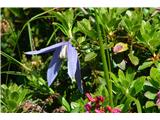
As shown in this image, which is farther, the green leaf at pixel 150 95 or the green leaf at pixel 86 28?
the green leaf at pixel 86 28

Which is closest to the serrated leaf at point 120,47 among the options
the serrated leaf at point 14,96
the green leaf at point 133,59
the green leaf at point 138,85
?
the green leaf at point 133,59

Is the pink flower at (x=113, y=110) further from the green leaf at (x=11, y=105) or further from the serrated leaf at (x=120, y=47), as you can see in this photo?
the green leaf at (x=11, y=105)

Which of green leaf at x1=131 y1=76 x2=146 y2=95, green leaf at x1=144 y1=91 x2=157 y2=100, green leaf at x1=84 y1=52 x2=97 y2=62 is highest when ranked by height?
green leaf at x1=84 y1=52 x2=97 y2=62

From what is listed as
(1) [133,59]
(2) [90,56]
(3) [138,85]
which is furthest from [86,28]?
(3) [138,85]

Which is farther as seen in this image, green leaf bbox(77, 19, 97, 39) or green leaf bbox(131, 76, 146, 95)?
green leaf bbox(77, 19, 97, 39)

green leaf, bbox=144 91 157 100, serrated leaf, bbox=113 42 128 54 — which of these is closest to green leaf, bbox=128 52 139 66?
serrated leaf, bbox=113 42 128 54

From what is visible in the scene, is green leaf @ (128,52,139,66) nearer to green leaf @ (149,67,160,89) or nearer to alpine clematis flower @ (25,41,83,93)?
green leaf @ (149,67,160,89)
